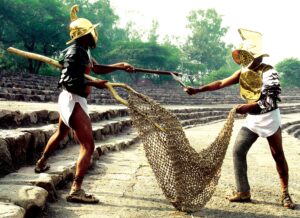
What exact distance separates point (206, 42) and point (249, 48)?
7164cm

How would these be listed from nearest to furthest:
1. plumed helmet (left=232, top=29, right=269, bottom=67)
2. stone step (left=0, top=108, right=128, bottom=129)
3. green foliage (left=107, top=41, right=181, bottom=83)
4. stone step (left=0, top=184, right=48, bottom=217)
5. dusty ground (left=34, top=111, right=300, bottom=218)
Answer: stone step (left=0, top=184, right=48, bottom=217)
dusty ground (left=34, top=111, right=300, bottom=218)
plumed helmet (left=232, top=29, right=269, bottom=67)
stone step (left=0, top=108, right=128, bottom=129)
green foliage (left=107, top=41, right=181, bottom=83)

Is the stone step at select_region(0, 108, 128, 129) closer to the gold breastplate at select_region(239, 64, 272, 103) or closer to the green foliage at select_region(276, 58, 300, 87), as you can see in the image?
the gold breastplate at select_region(239, 64, 272, 103)

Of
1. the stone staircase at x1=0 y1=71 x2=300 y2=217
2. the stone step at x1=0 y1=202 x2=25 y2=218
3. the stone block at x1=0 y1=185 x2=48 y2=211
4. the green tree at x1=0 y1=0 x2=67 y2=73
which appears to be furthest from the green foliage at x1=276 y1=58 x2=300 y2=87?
the stone step at x1=0 y1=202 x2=25 y2=218

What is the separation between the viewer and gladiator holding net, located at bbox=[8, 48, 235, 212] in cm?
302

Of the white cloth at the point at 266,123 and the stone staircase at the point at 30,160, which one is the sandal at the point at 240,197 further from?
the stone staircase at the point at 30,160

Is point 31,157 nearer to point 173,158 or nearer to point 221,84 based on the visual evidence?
point 173,158

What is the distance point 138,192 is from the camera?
371cm

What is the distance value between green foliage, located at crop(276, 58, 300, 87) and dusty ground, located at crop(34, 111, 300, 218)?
53492mm

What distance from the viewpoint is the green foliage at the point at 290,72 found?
2149 inches

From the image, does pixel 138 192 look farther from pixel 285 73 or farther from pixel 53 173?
pixel 285 73

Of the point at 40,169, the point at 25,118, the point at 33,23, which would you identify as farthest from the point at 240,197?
the point at 33,23

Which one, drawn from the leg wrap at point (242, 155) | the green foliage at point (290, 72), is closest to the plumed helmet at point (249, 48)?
the leg wrap at point (242, 155)

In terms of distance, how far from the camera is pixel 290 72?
180 feet

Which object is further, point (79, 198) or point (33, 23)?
point (33, 23)
